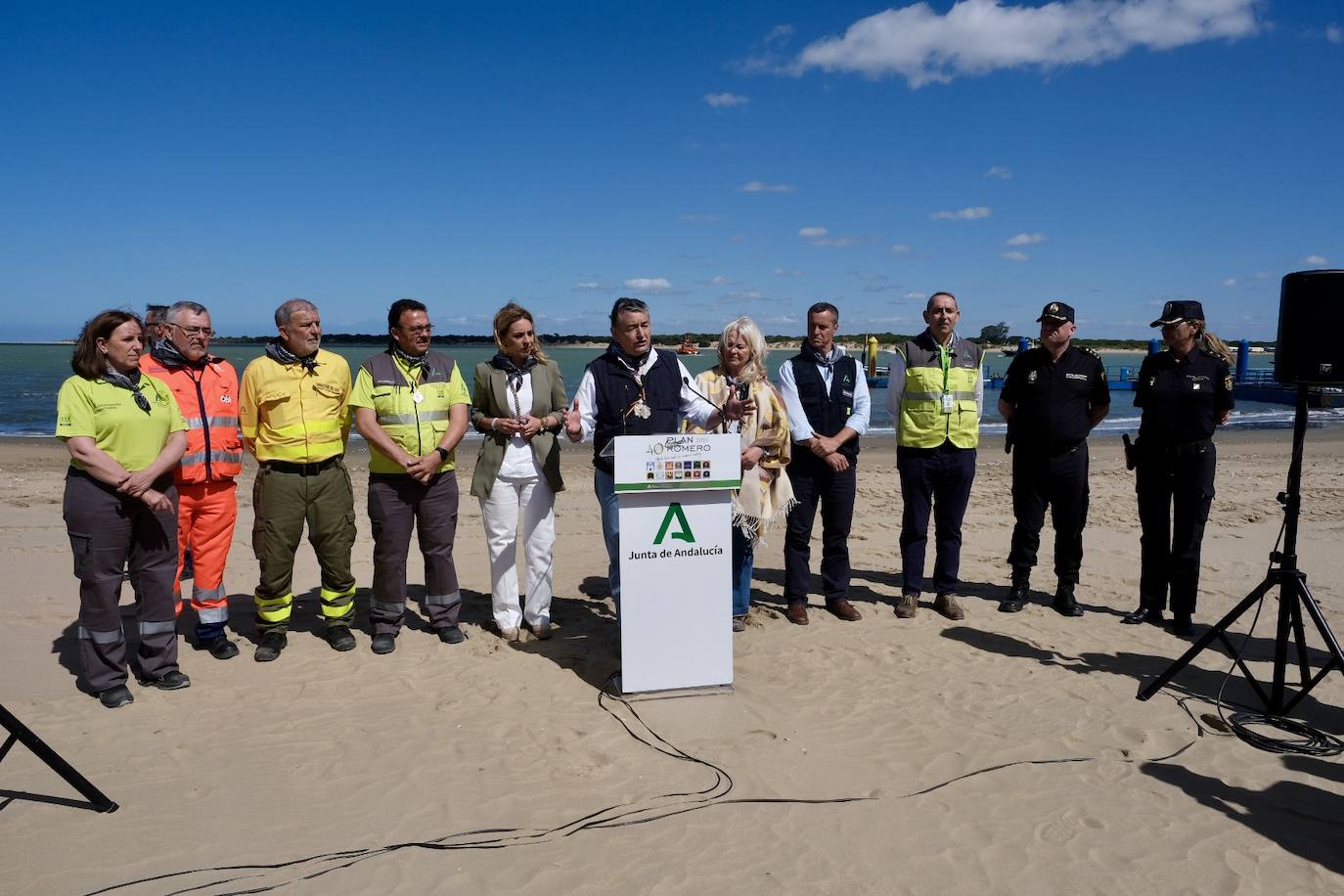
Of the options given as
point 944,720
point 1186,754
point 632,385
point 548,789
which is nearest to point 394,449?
point 632,385

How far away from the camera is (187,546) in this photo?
5.75 m

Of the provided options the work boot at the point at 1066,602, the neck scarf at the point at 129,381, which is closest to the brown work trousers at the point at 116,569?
the neck scarf at the point at 129,381

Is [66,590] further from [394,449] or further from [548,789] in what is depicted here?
[548,789]

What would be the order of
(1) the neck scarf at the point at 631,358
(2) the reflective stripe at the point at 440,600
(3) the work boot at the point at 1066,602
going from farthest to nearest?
(3) the work boot at the point at 1066,602
(2) the reflective stripe at the point at 440,600
(1) the neck scarf at the point at 631,358

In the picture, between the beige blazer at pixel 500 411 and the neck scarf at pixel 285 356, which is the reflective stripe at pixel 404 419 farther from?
the neck scarf at pixel 285 356

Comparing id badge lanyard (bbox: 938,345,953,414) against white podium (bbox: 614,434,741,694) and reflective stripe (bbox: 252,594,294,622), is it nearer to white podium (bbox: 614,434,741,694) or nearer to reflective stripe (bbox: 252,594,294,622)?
white podium (bbox: 614,434,741,694)

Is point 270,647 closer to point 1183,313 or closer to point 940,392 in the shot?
point 940,392

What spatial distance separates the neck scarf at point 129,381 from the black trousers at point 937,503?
4.69m

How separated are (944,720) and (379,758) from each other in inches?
111

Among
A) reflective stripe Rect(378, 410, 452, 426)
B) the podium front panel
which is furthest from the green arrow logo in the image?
reflective stripe Rect(378, 410, 452, 426)

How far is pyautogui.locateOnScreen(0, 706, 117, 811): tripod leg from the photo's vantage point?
3.31 m

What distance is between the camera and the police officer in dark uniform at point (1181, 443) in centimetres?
582

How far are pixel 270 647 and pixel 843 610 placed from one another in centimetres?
385

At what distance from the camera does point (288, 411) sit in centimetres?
508
